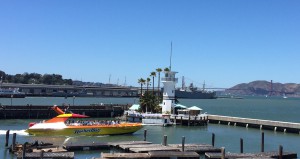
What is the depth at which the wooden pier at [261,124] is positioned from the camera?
60.5m

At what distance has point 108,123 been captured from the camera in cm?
5434

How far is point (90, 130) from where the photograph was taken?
2020 inches

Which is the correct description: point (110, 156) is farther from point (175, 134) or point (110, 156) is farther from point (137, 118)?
point (137, 118)

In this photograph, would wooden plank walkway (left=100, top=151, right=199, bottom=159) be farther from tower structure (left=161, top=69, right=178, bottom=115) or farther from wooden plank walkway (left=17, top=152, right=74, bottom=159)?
tower structure (left=161, top=69, right=178, bottom=115)

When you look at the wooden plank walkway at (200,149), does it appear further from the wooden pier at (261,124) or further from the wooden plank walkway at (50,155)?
the wooden pier at (261,124)

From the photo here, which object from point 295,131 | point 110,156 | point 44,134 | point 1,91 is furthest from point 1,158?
A: point 1,91

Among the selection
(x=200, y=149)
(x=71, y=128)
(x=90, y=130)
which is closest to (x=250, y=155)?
(x=200, y=149)

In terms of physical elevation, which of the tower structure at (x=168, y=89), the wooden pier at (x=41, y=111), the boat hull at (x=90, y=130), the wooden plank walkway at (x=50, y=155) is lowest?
the wooden plank walkway at (x=50, y=155)

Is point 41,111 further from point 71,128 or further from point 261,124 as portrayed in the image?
point 261,124

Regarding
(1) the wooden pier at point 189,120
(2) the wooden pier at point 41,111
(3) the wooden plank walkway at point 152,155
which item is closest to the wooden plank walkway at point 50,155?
(3) the wooden plank walkway at point 152,155

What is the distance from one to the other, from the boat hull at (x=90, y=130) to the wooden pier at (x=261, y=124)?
21.9 m

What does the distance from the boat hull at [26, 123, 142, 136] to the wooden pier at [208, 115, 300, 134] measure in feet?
71.8

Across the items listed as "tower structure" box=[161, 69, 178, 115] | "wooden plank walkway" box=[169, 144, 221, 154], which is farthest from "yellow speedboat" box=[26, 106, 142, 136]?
"tower structure" box=[161, 69, 178, 115]

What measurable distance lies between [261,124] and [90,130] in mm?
28617
